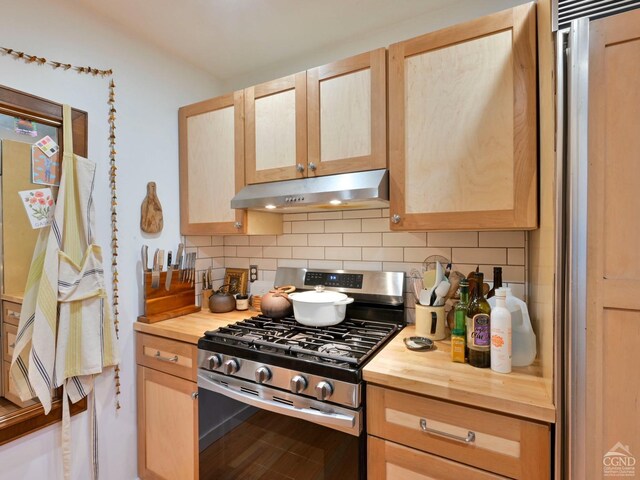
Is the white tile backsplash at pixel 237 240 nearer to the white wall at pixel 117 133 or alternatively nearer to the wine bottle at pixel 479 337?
the white wall at pixel 117 133

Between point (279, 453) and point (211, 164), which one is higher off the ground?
point (211, 164)

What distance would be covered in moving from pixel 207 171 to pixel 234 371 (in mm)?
1140

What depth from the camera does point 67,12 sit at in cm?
147

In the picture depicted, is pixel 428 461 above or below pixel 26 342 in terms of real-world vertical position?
below

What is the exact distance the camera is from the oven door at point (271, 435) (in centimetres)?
111

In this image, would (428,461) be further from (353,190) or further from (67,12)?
(67,12)

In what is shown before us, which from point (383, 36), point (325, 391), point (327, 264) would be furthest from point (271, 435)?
point (383, 36)

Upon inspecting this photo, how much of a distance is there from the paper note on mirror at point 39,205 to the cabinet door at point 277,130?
887 millimetres

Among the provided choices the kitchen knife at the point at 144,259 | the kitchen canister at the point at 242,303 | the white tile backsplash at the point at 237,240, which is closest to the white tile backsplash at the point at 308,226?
the white tile backsplash at the point at 237,240

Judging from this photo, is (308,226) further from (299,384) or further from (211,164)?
(299,384)

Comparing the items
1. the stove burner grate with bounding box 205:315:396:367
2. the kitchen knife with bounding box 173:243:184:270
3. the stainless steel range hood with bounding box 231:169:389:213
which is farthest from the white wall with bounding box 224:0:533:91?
the stove burner grate with bounding box 205:315:396:367

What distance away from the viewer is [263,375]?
1265mm

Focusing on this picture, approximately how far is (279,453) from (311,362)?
15.5 inches

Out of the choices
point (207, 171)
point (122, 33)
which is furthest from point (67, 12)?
point (207, 171)
